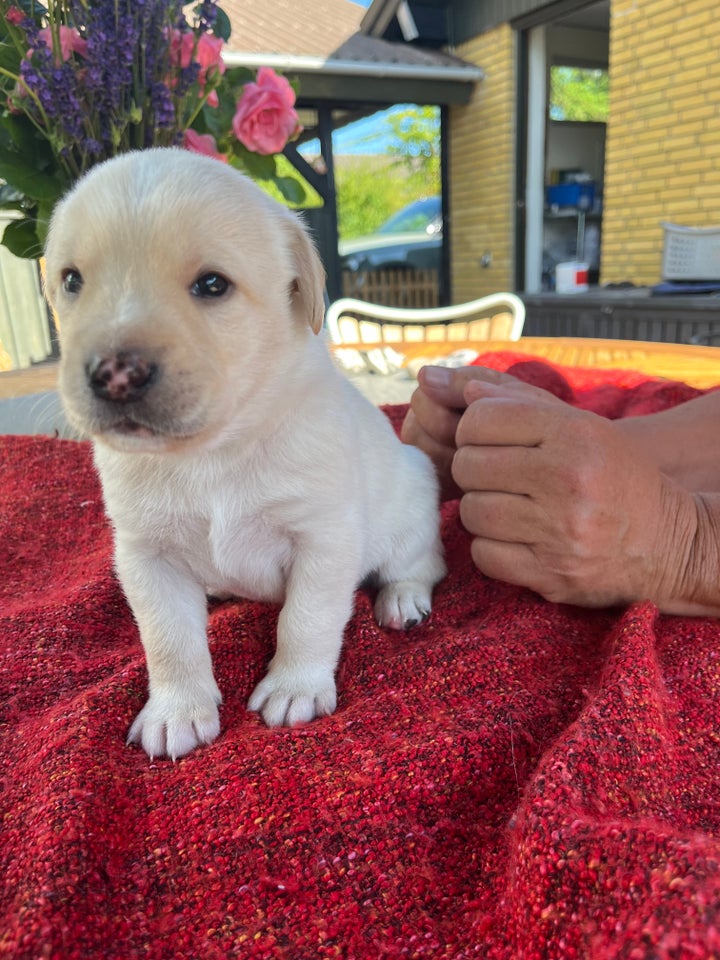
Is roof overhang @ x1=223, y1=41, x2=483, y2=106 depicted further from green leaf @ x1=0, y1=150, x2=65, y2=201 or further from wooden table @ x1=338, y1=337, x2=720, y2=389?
green leaf @ x1=0, y1=150, x2=65, y2=201

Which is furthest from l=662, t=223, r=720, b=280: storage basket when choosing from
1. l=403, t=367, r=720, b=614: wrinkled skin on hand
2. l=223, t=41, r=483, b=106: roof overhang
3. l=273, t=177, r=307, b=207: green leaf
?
l=403, t=367, r=720, b=614: wrinkled skin on hand

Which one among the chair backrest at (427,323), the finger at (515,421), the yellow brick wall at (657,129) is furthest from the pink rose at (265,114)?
the yellow brick wall at (657,129)

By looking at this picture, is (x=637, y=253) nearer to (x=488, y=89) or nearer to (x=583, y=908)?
(x=488, y=89)

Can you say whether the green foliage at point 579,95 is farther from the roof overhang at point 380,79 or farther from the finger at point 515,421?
the finger at point 515,421

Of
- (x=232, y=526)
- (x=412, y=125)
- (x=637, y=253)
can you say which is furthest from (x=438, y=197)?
(x=232, y=526)

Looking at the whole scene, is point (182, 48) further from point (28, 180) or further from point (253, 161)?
point (28, 180)

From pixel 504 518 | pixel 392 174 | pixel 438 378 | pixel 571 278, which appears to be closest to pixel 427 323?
pixel 438 378
